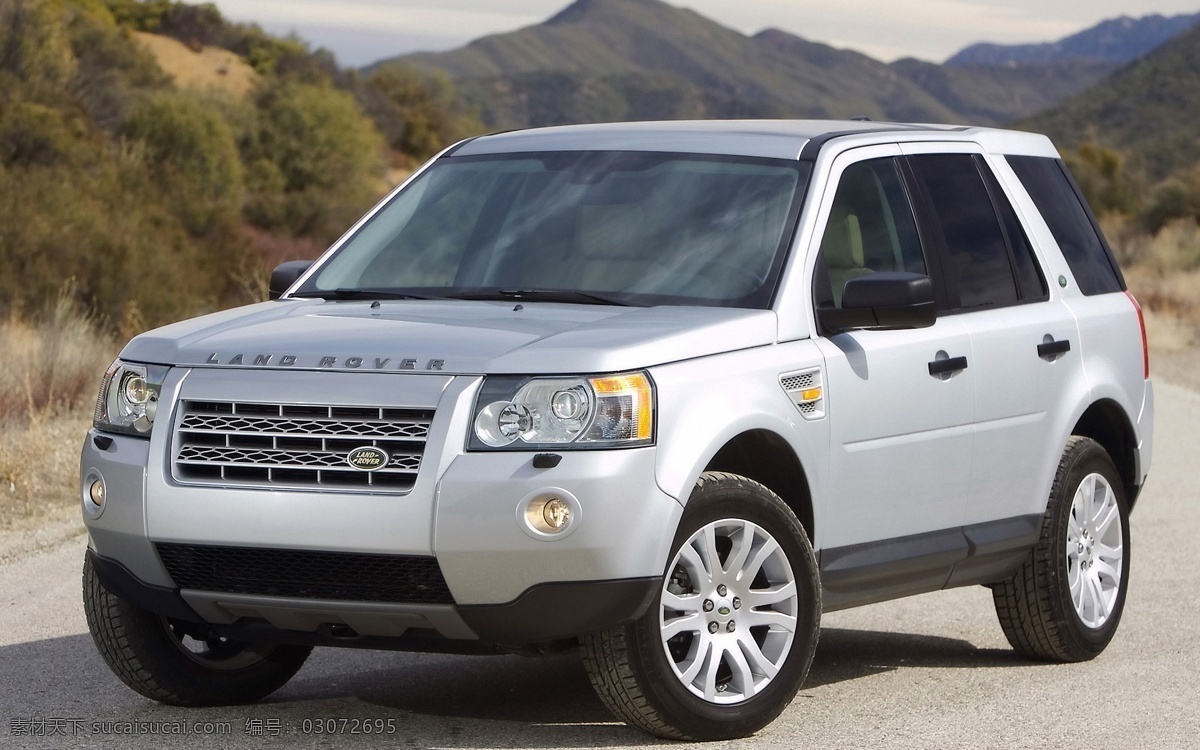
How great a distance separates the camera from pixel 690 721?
5.34 meters

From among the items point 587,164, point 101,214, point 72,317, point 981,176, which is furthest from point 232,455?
point 101,214

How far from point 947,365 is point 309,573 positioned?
96.3 inches

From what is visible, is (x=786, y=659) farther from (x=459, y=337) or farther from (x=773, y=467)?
(x=459, y=337)

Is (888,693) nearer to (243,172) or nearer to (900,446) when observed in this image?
(900,446)

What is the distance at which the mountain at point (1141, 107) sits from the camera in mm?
87812

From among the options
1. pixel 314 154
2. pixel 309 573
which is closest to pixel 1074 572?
pixel 309 573

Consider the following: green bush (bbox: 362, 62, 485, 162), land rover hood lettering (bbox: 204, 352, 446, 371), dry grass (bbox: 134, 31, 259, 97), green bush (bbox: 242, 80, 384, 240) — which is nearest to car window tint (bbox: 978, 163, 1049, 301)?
land rover hood lettering (bbox: 204, 352, 446, 371)

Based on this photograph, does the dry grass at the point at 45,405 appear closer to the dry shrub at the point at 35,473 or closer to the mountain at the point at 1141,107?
the dry shrub at the point at 35,473

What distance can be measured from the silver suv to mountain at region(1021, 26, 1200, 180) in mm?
75756

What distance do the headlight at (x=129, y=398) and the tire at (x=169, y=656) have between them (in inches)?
20.0

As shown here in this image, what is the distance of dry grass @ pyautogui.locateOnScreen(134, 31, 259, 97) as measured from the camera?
59.4 metres

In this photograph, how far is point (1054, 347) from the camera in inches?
273

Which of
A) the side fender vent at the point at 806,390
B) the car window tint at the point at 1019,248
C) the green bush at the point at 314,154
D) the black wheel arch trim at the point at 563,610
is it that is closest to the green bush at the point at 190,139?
the green bush at the point at 314,154

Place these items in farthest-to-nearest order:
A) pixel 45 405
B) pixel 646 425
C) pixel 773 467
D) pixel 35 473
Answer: pixel 45 405
pixel 35 473
pixel 773 467
pixel 646 425
